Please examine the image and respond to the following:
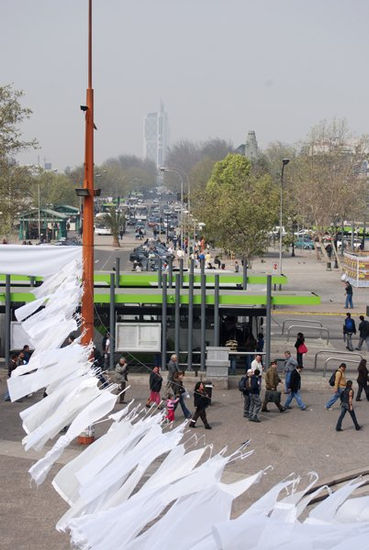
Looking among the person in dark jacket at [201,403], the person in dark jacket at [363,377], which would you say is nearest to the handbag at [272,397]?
the person in dark jacket at [201,403]

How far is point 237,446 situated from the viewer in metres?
15.2

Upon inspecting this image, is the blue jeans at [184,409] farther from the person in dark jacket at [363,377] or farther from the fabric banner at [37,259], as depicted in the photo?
the person in dark jacket at [363,377]

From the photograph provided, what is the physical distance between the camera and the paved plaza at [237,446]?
11445 millimetres

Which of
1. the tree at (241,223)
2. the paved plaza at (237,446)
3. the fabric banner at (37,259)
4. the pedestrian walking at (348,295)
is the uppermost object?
the tree at (241,223)

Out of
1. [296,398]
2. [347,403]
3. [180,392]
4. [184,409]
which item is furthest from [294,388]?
[184,409]

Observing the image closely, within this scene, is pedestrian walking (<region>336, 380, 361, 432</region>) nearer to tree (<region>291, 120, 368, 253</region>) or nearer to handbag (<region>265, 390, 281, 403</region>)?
handbag (<region>265, 390, 281, 403</region>)

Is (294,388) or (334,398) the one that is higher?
(294,388)

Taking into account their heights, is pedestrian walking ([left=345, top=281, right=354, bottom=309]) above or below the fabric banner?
below

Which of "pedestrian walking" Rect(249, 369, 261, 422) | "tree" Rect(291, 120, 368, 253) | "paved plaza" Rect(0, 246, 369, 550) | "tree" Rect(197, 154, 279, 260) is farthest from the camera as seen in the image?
"tree" Rect(291, 120, 368, 253)

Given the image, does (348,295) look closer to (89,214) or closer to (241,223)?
(241,223)

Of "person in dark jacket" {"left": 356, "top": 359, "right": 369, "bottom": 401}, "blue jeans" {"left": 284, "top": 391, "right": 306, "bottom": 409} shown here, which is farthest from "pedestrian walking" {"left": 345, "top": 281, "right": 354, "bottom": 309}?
"blue jeans" {"left": 284, "top": 391, "right": 306, "bottom": 409}

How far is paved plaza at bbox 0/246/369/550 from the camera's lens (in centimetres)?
1145

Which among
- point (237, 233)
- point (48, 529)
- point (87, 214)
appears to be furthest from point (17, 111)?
point (48, 529)

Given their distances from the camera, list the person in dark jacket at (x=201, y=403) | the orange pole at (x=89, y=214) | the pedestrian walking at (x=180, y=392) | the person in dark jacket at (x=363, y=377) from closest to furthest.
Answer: the orange pole at (x=89, y=214)
the person in dark jacket at (x=201, y=403)
the pedestrian walking at (x=180, y=392)
the person in dark jacket at (x=363, y=377)
